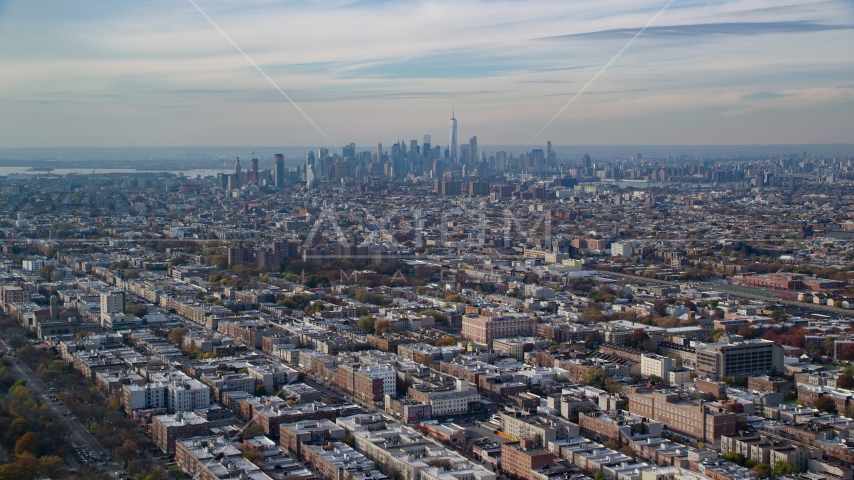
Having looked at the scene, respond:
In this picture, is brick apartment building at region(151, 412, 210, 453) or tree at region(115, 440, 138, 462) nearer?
tree at region(115, 440, 138, 462)

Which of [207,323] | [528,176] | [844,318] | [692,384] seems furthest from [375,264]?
[528,176]

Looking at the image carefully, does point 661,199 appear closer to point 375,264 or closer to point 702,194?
point 702,194

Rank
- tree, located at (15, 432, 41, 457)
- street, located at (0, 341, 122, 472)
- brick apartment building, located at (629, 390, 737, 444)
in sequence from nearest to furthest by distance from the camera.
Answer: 1. tree, located at (15, 432, 41, 457)
2. street, located at (0, 341, 122, 472)
3. brick apartment building, located at (629, 390, 737, 444)

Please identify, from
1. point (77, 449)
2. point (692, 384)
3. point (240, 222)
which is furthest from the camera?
point (240, 222)

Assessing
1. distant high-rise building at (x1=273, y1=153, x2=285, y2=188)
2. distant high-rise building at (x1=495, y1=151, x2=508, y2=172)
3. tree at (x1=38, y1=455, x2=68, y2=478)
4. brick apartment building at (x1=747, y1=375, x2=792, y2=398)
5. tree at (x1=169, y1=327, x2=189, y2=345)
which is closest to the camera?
tree at (x1=38, y1=455, x2=68, y2=478)

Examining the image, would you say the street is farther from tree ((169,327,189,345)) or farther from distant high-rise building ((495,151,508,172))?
distant high-rise building ((495,151,508,172))

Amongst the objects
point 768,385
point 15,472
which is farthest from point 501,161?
point 15,472

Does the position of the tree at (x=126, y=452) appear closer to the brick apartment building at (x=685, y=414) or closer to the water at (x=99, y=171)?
the brick apartment building at (x=685, y=414)

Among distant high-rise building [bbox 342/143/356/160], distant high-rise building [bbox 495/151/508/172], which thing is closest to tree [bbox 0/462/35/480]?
distant high-rise building [bbox 342/143/356/160]
